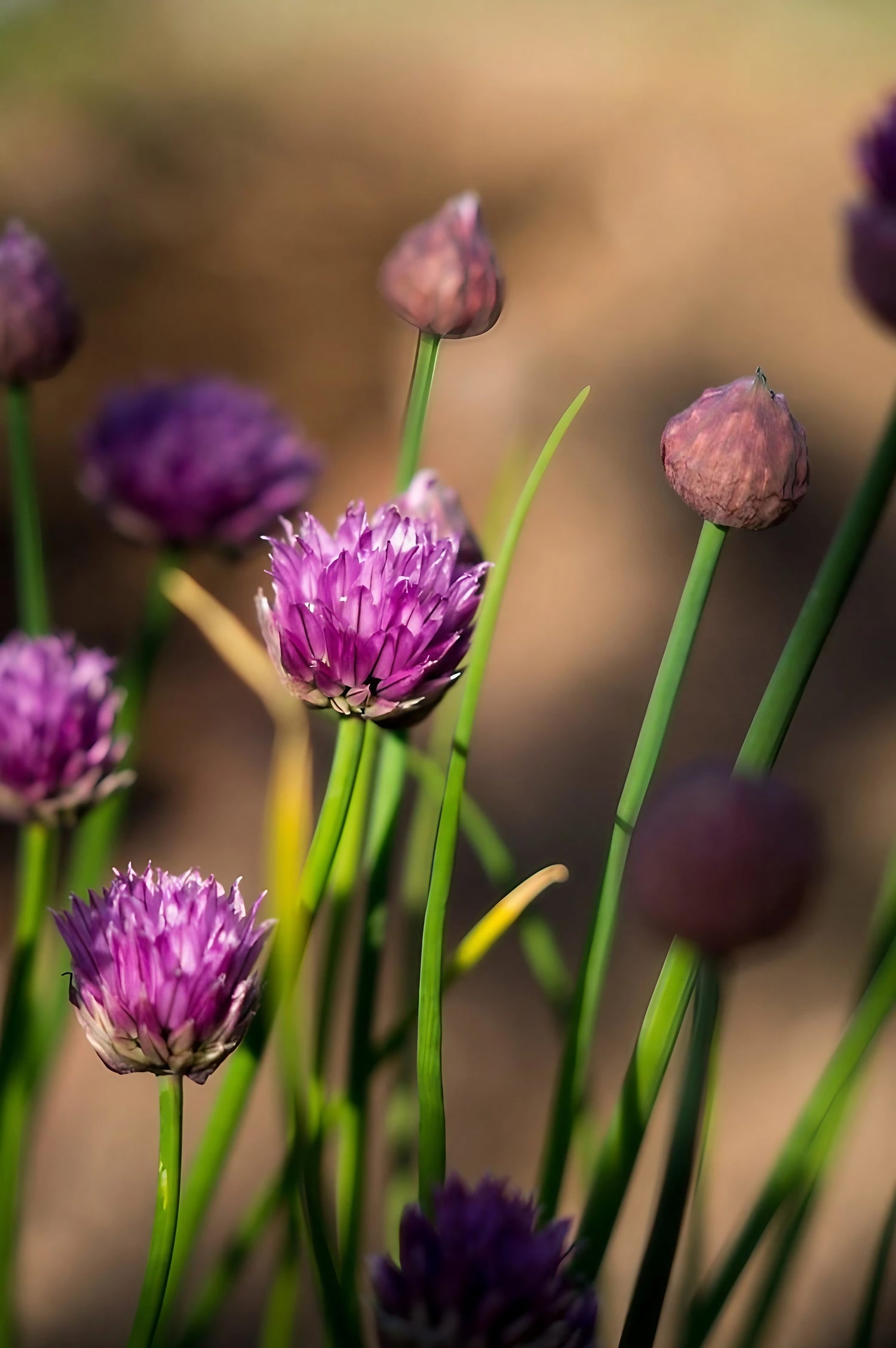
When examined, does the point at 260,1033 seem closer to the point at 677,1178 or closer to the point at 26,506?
the point at 677,1178

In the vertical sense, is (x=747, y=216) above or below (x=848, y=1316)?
above

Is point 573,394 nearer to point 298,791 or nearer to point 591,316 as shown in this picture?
point 591,316

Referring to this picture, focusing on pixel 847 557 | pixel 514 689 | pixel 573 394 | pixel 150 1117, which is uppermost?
pixel 573 394

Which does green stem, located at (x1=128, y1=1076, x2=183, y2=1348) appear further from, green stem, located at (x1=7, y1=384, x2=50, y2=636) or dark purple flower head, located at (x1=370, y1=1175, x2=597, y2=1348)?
green stem, located at (x1=7, y1=384, x2=50, y2=636)

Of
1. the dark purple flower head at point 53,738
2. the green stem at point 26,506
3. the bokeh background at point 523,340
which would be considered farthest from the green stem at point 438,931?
the bokeh background at point 523,340

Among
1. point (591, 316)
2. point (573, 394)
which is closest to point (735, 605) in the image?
point (573, 394)

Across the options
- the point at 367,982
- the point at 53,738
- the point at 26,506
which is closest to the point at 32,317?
the point at 26,506
